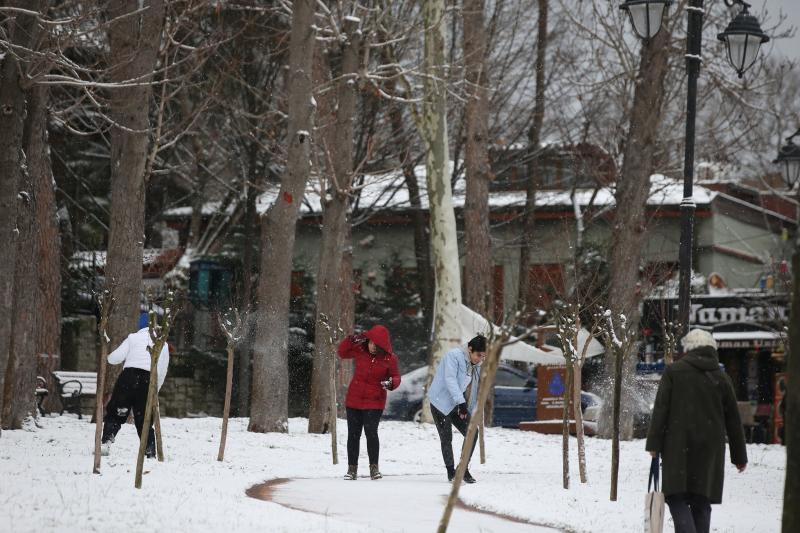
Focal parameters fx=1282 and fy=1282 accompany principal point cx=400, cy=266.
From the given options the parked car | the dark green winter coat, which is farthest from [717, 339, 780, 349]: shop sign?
the dark green winter coat

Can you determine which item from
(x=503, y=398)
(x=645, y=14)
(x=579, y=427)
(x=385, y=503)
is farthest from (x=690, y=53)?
(x=503, y=398)

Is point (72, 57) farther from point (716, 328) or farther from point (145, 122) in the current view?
point (716, 328)

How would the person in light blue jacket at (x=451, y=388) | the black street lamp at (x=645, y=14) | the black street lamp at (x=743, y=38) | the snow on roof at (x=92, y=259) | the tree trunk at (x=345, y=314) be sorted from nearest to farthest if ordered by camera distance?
the person in light blue jacket at (x=451, y=388) < the black street lamp at (x=645, y=14) < the black street lamp at (x=743, y=38) < the tree trunk at (x=345, y=314) < the snow on roof at (x=92, y=259)

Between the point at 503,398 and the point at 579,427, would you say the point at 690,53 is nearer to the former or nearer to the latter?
the point at 579,427

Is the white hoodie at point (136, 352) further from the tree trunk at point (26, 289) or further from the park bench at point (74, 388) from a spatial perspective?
the park bench at point (74, 388)

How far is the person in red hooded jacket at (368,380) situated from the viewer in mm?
13094

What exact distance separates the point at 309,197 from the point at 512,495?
2794 cm

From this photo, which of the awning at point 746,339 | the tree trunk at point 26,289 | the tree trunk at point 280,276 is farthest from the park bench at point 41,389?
the awning at point 746,339

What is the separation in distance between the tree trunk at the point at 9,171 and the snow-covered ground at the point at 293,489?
1453 mm

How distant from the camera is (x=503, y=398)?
26656 millimetres

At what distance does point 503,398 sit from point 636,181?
6245 millimetres

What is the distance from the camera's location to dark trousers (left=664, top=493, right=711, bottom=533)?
8.18 m

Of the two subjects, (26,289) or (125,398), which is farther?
(26,289)

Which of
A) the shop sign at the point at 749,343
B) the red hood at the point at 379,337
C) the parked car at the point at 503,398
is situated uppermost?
the shop sign at the point at 749,343
